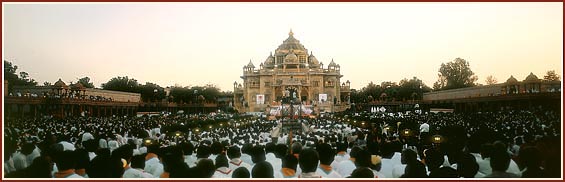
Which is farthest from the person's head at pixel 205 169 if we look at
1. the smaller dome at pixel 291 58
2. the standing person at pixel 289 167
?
the smaller dome at pixel 291 58

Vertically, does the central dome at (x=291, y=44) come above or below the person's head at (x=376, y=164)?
above

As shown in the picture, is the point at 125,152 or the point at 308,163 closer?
the point at 308,163

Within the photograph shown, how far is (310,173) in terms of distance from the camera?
8766 millimetres

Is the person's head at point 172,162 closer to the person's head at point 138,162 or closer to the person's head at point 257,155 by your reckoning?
the person's head at point 138,162

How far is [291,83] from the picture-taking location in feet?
260

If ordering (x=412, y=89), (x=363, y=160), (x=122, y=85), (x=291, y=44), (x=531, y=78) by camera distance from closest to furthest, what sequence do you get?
(x=363, y=160) < (x=531, y=78) < (x=122, y=85) < (x=412, y=89) < (x=291, y=44)

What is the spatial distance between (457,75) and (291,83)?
2689cm

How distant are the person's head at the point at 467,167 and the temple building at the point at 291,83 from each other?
62.8m

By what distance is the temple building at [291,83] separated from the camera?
79.0 metres

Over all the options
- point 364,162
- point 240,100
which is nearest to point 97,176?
point 364,162

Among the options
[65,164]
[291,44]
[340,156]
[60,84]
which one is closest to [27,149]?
[65,164]

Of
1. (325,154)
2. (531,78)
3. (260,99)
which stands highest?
(531,78)

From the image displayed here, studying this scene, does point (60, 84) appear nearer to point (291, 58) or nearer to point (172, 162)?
point (172, 162)

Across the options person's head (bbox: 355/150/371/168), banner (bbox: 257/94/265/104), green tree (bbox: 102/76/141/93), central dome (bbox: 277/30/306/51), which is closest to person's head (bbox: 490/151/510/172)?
person's head (bbox: 355/150/371/168)
